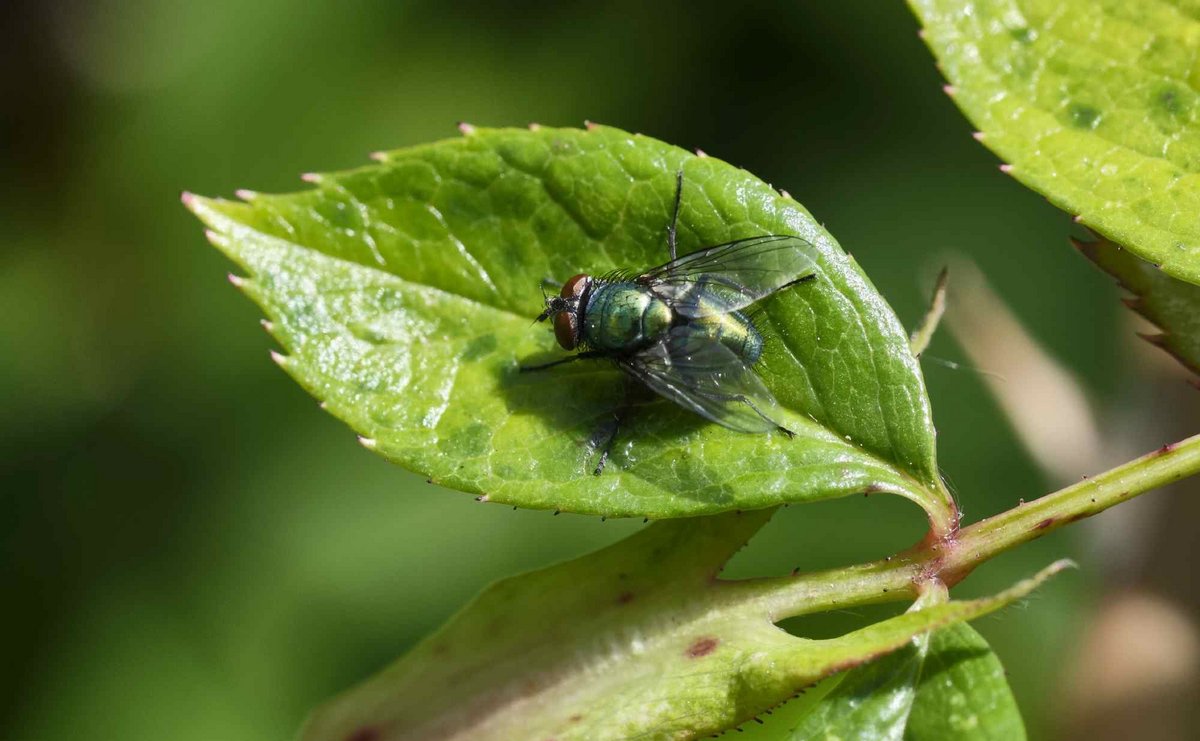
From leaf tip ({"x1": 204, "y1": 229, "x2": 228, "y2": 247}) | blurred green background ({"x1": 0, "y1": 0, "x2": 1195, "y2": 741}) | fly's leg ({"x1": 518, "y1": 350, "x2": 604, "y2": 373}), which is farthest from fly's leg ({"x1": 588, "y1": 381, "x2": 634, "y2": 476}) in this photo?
blurred green background ({"x1": 0, "y1": 0, "x2": 1195, "y2": 741})

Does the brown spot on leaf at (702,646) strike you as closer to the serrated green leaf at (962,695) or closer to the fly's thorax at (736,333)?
the serrated green leaf at (962,695)

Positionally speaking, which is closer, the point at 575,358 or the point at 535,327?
the point at 535,327

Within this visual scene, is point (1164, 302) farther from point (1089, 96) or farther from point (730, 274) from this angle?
point (730, 274)

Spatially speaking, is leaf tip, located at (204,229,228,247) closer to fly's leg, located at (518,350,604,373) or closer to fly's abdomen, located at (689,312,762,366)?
fly's leg, located at (518,350,604,373)

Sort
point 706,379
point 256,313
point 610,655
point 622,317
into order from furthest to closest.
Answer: point 256,313, point 622,317, point 706,379, point 610,655

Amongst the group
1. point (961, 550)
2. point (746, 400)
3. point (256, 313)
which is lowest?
point (256, 313)

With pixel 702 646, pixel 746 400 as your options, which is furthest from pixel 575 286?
pixel 702 646
